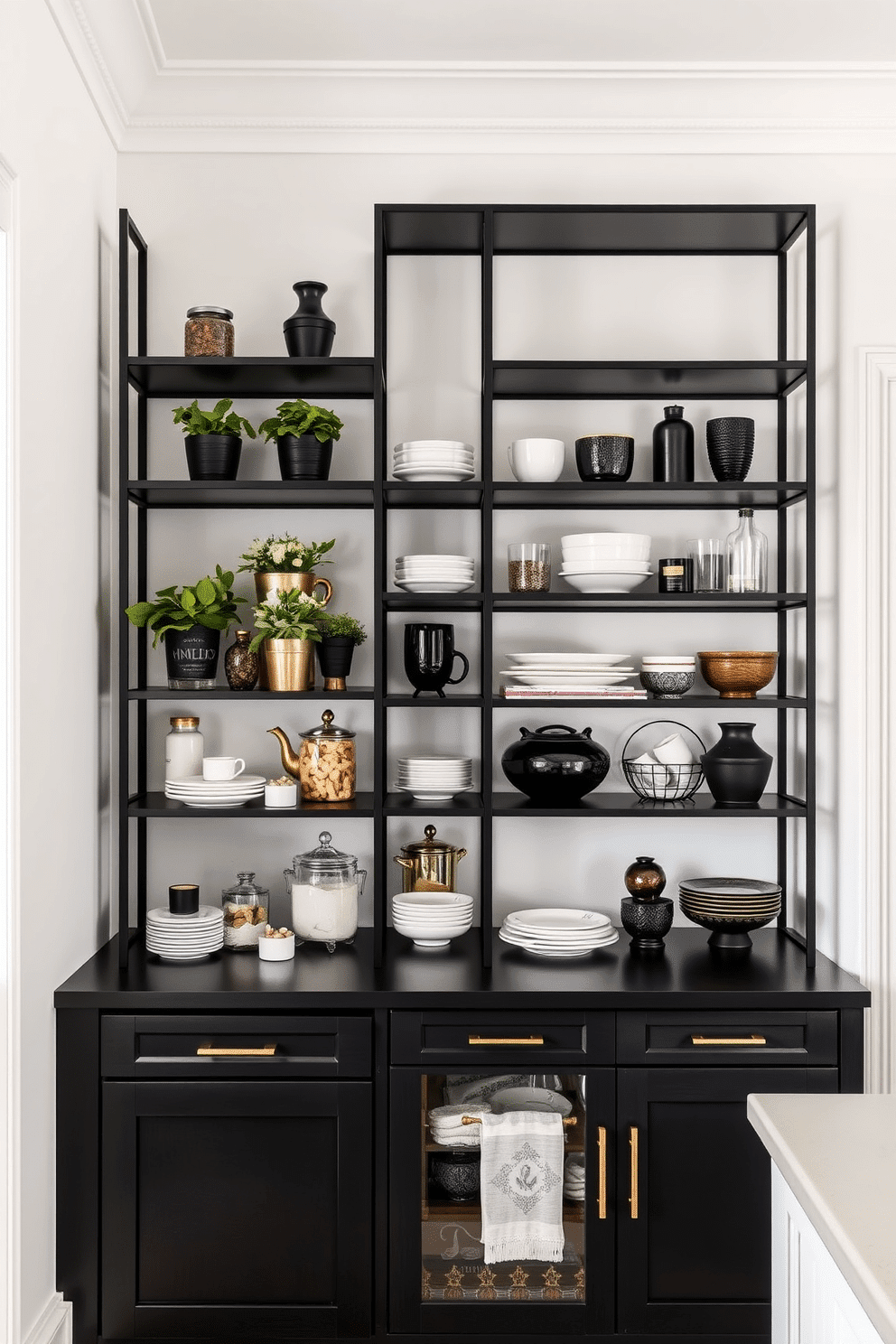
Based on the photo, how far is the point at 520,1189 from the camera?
222cm

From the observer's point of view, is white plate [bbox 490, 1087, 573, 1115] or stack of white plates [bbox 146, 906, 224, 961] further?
stack of white plates [bbox 146, 906, 224, 961]

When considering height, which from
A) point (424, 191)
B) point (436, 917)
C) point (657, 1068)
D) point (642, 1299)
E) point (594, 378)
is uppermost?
point (424, 191)

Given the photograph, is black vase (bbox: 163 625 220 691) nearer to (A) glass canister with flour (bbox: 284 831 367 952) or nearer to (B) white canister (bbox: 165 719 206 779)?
(B) white canister (bbox: 165 719 206 779)

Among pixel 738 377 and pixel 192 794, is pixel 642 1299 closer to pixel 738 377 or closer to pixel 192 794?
pixel 192 794

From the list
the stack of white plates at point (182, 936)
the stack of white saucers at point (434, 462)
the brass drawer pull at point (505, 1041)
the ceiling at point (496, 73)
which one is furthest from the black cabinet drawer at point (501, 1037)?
the ceiling at point (496, 73)

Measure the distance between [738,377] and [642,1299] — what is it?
83.3 inches

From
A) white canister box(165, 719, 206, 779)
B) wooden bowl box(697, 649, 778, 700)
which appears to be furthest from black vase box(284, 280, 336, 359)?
wooden bowl box(697, 649, 778, 700)

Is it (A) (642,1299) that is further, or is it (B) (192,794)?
(B) (192,794)

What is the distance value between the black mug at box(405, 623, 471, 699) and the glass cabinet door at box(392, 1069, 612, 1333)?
0.93 meters

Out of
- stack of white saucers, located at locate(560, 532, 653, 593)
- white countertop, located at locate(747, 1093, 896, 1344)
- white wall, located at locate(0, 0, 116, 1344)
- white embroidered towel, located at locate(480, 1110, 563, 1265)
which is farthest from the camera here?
stack of white saucers, located at locate(560, 532, 653, 593)

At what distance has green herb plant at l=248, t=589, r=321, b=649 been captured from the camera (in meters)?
2.52

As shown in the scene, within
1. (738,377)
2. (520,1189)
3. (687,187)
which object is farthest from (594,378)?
(520,1189)

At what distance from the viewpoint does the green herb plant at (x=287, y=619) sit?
2.52 meters

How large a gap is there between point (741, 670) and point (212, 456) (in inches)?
54.4
